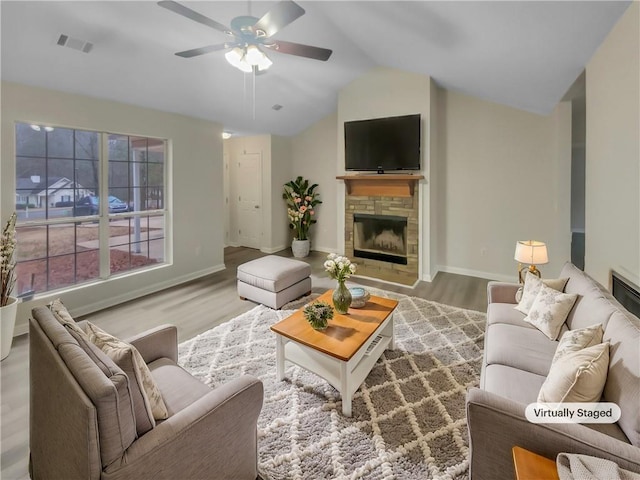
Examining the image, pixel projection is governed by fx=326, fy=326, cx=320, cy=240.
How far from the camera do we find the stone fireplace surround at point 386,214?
4.96 metres

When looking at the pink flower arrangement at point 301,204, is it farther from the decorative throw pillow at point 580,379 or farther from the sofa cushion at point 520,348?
the decorative throw pillow at point 580,379

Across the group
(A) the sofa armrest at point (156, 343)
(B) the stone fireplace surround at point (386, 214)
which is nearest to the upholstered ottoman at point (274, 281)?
(B) the stone fireplace surround at point (386, 214)

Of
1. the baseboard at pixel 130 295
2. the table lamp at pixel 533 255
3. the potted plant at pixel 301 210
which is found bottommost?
the baseboard at pixel 130 295

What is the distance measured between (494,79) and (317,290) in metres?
3.40

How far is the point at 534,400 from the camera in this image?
62.9 inches

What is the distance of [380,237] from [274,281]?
7.55 ft

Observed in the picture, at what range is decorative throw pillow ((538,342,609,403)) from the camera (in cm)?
142

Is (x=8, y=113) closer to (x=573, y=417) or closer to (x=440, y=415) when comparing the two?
(x=440, y=415)

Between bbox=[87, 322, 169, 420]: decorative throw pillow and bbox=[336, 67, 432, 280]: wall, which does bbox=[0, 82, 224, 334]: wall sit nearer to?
bbox=[336, 67, 432, 280]: wall

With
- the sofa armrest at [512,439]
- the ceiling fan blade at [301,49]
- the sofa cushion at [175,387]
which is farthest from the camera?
the ceiling fan blade at [301,49]

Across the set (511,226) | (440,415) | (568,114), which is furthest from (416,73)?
(440,415)

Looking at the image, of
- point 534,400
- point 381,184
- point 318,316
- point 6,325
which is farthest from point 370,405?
point 381,184

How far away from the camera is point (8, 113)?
3.08 metres

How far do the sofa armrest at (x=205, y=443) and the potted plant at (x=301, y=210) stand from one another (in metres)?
5.09
